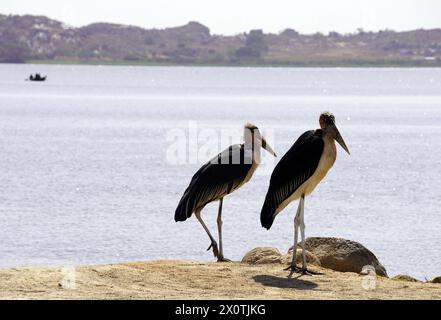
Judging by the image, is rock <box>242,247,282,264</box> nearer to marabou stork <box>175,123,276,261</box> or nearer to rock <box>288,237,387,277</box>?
marabou stork <box>175,123,276,261</box>

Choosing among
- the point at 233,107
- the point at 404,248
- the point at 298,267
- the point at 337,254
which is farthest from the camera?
the point at 233,107

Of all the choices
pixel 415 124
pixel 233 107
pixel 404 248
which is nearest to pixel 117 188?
pixel 404 248

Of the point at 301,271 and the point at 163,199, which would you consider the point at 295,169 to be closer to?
the point at 301,271

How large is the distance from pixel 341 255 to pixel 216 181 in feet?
8.10

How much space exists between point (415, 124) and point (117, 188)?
59011 millimetres

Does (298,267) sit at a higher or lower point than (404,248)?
higher

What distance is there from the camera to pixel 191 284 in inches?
565

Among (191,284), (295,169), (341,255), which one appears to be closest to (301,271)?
(295,169)

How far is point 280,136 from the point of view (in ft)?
263

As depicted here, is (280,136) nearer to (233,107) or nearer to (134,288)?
(233,107)

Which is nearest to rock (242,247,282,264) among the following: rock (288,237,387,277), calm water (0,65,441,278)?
rock (288,237,387,277)

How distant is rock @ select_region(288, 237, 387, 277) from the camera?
17609mm

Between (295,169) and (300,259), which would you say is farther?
(300,259)

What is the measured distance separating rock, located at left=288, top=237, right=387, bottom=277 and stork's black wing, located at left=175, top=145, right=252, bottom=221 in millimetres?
1863
